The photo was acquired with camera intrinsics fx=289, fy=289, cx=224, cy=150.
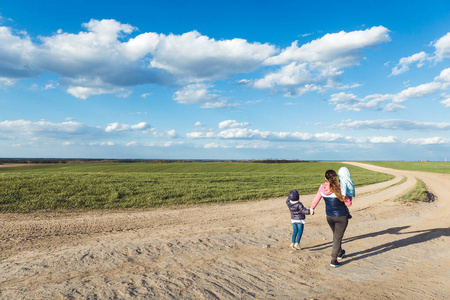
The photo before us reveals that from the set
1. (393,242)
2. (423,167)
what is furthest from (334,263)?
(423,167)

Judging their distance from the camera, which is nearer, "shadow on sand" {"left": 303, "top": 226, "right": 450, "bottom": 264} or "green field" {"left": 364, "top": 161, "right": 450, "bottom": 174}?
"shadow on sand" {"left": 303, "top": 226, "right": 450, "bottom": 264}

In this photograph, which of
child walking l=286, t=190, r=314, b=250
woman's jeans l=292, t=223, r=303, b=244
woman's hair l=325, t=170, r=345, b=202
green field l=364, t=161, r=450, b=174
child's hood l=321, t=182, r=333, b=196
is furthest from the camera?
green field l=364, t=161, r=450, b=174

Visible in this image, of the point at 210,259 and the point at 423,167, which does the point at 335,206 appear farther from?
the point at 423,167

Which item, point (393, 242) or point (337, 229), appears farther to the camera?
point (393, 242)

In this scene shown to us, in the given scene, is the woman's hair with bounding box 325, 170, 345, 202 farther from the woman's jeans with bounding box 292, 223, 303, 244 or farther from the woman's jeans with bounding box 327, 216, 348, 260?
the woman's jeans with bounding box 292, 223, 303, 244

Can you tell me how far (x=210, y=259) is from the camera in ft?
23.5

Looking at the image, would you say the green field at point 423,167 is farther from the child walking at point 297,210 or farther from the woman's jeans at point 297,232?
the child walking at point 297,210

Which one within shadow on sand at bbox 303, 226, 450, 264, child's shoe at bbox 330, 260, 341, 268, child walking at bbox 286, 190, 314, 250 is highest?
child walking at bbox 286, 190, 314, 250

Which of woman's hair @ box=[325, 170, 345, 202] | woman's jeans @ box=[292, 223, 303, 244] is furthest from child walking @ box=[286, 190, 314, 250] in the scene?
woman's hair @ box=[325, 170, 345, 202]

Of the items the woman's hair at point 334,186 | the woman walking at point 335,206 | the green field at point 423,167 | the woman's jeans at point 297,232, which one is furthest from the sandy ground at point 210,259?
the green field at point 423,167

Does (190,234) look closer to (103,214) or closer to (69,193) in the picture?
(103,214)

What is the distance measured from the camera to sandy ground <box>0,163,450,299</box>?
5570 millimetres

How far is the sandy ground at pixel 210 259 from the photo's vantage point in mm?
5570

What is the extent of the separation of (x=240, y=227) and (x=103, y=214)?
20.7ft
